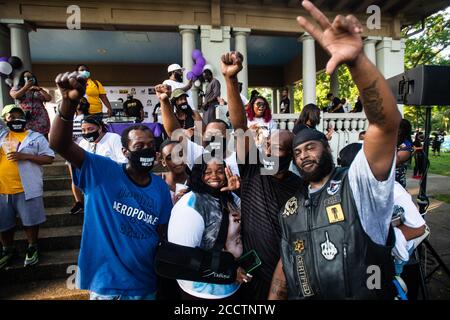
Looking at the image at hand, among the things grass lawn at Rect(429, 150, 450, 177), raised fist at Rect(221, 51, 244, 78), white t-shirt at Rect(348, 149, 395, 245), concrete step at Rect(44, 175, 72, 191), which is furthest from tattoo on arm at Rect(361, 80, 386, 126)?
grass lawn at Rect(429, 150, 450, 177)

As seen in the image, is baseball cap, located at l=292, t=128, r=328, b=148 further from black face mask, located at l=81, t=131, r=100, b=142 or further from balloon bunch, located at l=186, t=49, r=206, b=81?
balloon bunch, located at l=186, t=49, r=206, b=81

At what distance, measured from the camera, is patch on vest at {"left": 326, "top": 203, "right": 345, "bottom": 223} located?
1.38 m

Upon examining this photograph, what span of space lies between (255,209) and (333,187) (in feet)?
1.74

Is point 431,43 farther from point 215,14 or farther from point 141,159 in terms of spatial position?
point 141,159

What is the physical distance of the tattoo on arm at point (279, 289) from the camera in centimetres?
167

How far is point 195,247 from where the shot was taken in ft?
5.37

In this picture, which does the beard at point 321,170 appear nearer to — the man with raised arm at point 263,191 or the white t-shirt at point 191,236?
the man with raised arm at point 263,191

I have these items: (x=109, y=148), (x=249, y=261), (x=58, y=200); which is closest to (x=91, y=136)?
(x=109, y=148)

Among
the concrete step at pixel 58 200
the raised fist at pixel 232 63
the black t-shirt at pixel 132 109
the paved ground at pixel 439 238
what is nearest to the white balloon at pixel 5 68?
the black t-shirt at pixel 132 109

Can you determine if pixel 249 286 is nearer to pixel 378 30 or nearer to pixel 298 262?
pixel 298 262

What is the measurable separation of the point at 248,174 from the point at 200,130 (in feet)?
5.71

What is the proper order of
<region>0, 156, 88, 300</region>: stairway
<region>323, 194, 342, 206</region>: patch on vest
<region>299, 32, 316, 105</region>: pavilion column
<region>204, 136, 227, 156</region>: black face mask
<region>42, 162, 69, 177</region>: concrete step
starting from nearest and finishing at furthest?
<region>323, 194, 342, 206</region>: patch on vest, <region>204, 136, 227, 156</region>: black face mask, <region>0, 156, 88, 300</region>: stairway, <region>42, 162, 69, 177</region>: concrete step, <region>299, 32, 316, 105</region>: pavilion column

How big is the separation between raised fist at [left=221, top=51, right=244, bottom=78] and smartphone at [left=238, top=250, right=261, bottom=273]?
124 centimetres

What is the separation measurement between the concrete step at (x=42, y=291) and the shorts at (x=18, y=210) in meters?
0.70
